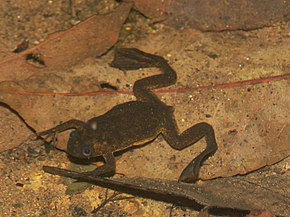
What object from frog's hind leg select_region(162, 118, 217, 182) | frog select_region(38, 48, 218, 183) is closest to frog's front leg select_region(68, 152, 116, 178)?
frog select_region(38, 48, 218, 183)

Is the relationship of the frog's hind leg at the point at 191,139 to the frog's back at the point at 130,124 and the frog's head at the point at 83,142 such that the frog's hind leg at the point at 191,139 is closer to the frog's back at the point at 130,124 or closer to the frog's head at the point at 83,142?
the frog's back at the point at 130,124

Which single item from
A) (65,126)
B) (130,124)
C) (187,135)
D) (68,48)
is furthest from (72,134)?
(187,135)

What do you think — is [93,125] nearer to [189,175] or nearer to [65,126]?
[65,126]

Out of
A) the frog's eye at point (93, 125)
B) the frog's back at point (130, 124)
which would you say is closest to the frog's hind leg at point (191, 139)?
the frog's back at point (130, 124)

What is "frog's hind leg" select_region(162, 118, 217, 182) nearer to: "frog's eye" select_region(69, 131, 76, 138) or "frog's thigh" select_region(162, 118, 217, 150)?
"frog's thigh" select_region(162, 118, 217, 150)

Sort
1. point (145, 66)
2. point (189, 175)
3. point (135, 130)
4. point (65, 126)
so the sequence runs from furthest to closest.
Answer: point (145, 66) < point (135, 130) < point (65, 126) < point (189, 175)
